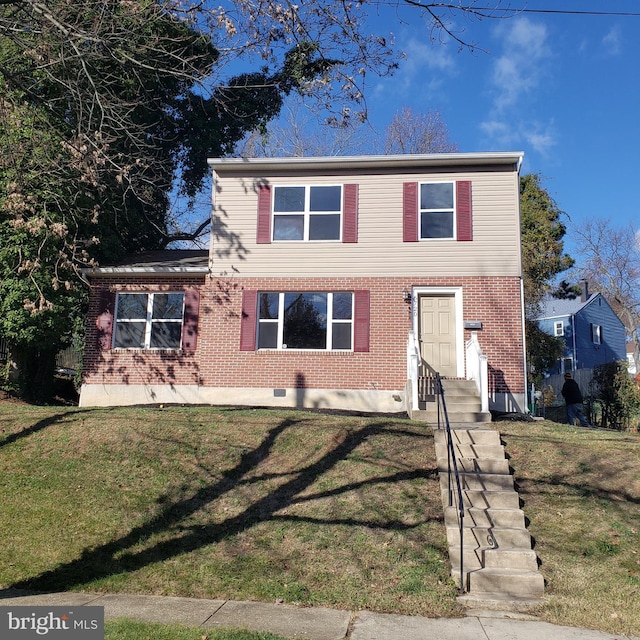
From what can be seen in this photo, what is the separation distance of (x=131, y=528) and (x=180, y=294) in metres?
8.23

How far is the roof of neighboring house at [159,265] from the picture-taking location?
1452 centimetres

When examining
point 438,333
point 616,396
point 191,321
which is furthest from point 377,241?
point 616,396

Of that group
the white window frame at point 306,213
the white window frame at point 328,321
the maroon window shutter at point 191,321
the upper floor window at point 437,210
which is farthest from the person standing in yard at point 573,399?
the maroon window shutter at point 191,321

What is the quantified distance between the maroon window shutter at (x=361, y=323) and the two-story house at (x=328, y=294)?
0.02 m

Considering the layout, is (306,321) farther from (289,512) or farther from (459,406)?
(289,512)

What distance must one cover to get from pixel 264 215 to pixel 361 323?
3.76m

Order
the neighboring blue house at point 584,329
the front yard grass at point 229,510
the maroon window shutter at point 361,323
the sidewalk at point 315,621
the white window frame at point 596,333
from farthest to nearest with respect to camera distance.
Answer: the white window frame at point 596,333 → the neighboring blue house at point 584,329 → the maroon window shutter at point 361,323 → the front yard grass at point 229,510 → the sidewalk at point 315,621

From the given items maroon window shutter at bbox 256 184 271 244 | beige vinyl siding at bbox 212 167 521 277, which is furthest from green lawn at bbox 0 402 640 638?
maroon window shutter at bbox 256 184 271 244

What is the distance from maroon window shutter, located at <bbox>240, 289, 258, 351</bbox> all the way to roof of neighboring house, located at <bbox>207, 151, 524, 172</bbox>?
3.29 meters

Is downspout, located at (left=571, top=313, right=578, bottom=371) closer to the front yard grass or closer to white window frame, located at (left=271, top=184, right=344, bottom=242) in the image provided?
white window frame, located at (left=271, top=184, right=344, bottom=242)

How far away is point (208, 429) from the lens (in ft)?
33.0

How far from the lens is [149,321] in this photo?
14688mm

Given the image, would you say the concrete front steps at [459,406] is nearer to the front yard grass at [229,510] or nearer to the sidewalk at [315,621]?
the front yard grass at [229,510]

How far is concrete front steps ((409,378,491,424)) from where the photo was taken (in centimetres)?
1127
